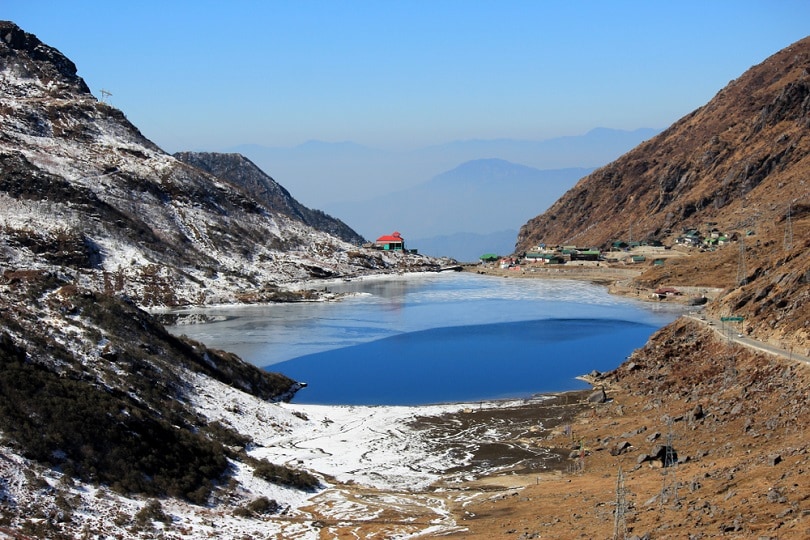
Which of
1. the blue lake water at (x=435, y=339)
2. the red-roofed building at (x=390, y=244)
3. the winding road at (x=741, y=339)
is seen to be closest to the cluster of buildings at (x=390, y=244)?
the red-roofed building at (x=390, y=244)

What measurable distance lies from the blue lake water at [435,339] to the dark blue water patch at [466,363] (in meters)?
0.08

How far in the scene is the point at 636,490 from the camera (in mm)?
33844

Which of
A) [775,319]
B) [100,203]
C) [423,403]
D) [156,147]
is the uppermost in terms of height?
[156,147]

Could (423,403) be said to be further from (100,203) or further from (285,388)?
(100,203)

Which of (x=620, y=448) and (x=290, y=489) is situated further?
(x=620, y=448)

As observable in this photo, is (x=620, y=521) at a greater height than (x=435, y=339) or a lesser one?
greater

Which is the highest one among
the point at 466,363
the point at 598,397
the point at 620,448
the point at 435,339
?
the point at 598,397

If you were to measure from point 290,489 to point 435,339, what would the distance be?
172 feet

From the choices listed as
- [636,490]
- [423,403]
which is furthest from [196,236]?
[636,490]

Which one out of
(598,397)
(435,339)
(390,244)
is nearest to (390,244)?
(390,244)

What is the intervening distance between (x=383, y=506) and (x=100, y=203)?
100243mm

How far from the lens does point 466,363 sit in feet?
247

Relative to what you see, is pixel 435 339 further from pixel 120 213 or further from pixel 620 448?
Answer: pixel 120 213

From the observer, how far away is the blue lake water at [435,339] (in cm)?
6512
